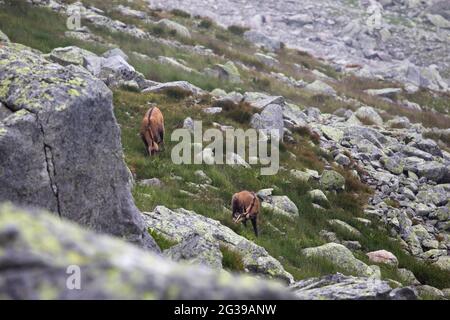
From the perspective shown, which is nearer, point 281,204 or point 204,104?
point 281,204

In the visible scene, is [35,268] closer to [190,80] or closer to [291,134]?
[291,134]

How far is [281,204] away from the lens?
1339 cm

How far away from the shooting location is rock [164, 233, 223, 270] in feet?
21.0

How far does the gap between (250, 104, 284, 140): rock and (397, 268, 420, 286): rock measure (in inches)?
269

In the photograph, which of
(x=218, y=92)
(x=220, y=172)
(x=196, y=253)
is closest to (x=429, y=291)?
(x=220, y=172)

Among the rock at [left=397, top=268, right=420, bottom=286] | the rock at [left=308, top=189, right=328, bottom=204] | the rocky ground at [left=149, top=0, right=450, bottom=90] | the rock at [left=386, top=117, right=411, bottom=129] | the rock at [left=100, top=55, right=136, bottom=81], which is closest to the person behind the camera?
→ the rock at [left=397, top=268, right=420, bottom=286]

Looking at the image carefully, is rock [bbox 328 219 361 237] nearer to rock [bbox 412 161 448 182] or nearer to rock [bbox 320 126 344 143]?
rock [bbox 412 161 448 182]

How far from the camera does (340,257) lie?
10688 mm

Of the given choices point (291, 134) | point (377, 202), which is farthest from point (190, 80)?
point (377, 202)

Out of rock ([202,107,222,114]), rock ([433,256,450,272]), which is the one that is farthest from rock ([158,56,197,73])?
rock ([433,256,450,272])
